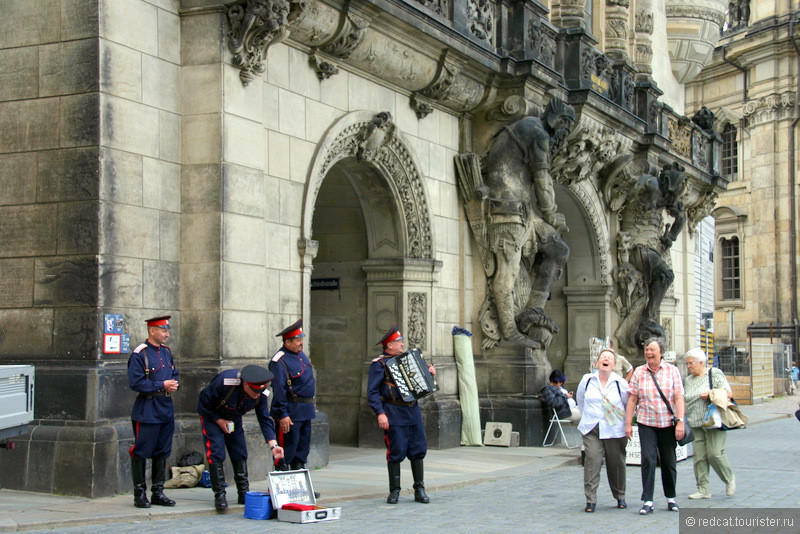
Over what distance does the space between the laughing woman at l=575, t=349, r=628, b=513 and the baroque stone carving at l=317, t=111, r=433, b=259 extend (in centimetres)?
502

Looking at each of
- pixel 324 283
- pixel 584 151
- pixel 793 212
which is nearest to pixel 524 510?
pixel 324 283

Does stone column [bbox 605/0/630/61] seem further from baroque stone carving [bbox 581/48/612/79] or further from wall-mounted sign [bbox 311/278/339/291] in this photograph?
wall-mounted sign [bbox 311/278/339/291]

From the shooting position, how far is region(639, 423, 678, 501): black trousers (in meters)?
10.1

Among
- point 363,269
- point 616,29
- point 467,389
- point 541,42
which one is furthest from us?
point 616,29

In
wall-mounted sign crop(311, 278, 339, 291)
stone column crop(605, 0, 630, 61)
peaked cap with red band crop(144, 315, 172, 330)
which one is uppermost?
stone column crop(605, 0, 630, 61)

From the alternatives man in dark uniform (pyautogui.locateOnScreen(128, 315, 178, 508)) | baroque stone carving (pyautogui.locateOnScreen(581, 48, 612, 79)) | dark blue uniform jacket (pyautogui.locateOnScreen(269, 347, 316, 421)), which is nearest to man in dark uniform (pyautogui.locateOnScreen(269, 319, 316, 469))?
dark blue uniform jacket (pyautogui.locateOnScreen(269, 347, 316, 421))

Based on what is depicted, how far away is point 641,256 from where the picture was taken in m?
23.7

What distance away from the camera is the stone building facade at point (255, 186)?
10445 millimetres

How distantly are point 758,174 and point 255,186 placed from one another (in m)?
43.3

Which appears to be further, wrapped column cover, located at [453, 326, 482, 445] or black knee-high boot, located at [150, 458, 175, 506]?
wrapped column cover, located at [453, 326, 482, 445]

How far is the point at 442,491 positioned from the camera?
11766 millimetres

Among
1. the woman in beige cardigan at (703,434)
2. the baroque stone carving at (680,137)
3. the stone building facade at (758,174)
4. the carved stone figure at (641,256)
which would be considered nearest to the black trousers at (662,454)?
the woman in beige cardigan at (703,434)

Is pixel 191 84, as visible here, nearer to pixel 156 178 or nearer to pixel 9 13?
pixel 156 178

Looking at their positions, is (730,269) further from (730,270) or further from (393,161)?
(393,161)
